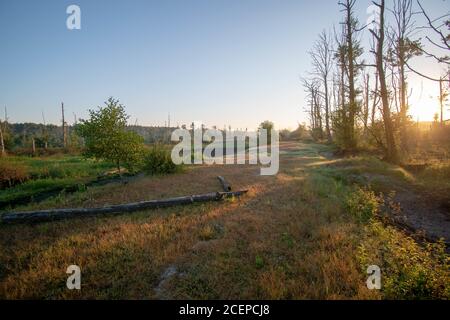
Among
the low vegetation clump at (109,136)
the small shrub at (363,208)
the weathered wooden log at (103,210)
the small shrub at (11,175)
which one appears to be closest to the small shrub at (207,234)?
the weathered wooden log at (103,210)

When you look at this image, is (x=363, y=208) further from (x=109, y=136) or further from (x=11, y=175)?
(x=11, y=175)

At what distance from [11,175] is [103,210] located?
44.0 ft

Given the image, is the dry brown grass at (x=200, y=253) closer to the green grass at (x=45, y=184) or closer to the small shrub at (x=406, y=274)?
the small shrub at (x=406, y=274)

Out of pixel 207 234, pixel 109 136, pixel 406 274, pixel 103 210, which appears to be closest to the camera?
pixel 406 274

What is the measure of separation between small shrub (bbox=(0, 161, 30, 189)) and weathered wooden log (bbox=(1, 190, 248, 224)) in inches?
421

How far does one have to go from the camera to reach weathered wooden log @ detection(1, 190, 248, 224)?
852 centimetres

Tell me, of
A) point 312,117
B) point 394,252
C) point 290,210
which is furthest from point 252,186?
point 312,117

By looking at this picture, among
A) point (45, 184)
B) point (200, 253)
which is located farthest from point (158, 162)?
point (200, 253)

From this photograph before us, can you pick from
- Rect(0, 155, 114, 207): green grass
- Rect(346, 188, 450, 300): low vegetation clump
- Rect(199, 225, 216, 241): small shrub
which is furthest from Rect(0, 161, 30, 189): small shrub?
Rect(346, 188, 450, 300): low vegetation clump

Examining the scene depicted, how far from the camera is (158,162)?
17.1 meters

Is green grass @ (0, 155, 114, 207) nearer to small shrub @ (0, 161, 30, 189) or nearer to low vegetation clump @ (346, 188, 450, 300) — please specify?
small shrub @ (0, 161, 30, 189)

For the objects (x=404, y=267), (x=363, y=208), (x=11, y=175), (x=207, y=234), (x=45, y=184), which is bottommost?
(x=207, y=234)
